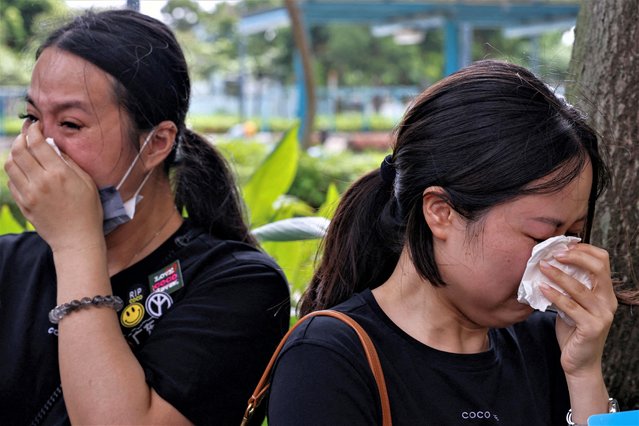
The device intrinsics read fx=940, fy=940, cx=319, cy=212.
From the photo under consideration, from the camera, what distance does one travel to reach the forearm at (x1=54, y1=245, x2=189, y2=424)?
6.16ft

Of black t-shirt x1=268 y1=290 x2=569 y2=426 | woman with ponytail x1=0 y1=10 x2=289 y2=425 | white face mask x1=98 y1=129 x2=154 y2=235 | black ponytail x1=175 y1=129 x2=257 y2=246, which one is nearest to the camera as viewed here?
black t-shirt x1=268 y1=290 x2=569 y2=426

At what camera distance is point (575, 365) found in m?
1.73

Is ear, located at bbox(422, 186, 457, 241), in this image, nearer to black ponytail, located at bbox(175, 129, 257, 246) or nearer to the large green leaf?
black ponytail, located at bbox(175, 129, 257, 246)

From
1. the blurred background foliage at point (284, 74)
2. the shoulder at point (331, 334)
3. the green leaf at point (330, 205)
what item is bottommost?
the blurred background foliage at point (284, 74)

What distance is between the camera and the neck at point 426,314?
1.71 metres

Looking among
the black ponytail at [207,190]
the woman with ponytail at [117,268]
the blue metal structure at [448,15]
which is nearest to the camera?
the woman with ponytail at [117,268]

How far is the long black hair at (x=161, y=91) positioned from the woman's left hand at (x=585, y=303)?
965 millimetres

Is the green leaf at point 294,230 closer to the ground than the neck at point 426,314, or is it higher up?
closer to the ground

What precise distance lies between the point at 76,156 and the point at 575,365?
1.17 m

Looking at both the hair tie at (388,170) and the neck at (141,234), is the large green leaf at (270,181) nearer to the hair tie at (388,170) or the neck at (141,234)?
the neck at (141,234)

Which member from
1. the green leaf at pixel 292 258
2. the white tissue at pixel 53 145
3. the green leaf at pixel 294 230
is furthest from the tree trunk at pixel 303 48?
the white tissue at pixel 53 145

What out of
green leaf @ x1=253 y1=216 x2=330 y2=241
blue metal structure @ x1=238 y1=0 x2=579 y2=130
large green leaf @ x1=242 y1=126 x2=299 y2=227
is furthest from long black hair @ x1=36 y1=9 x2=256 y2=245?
blue metal structure @ x1=238 y1=0 x2=579 y2=130

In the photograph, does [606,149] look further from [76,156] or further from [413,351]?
[76,156]

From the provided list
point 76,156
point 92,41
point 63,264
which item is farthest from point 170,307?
point 92,41
